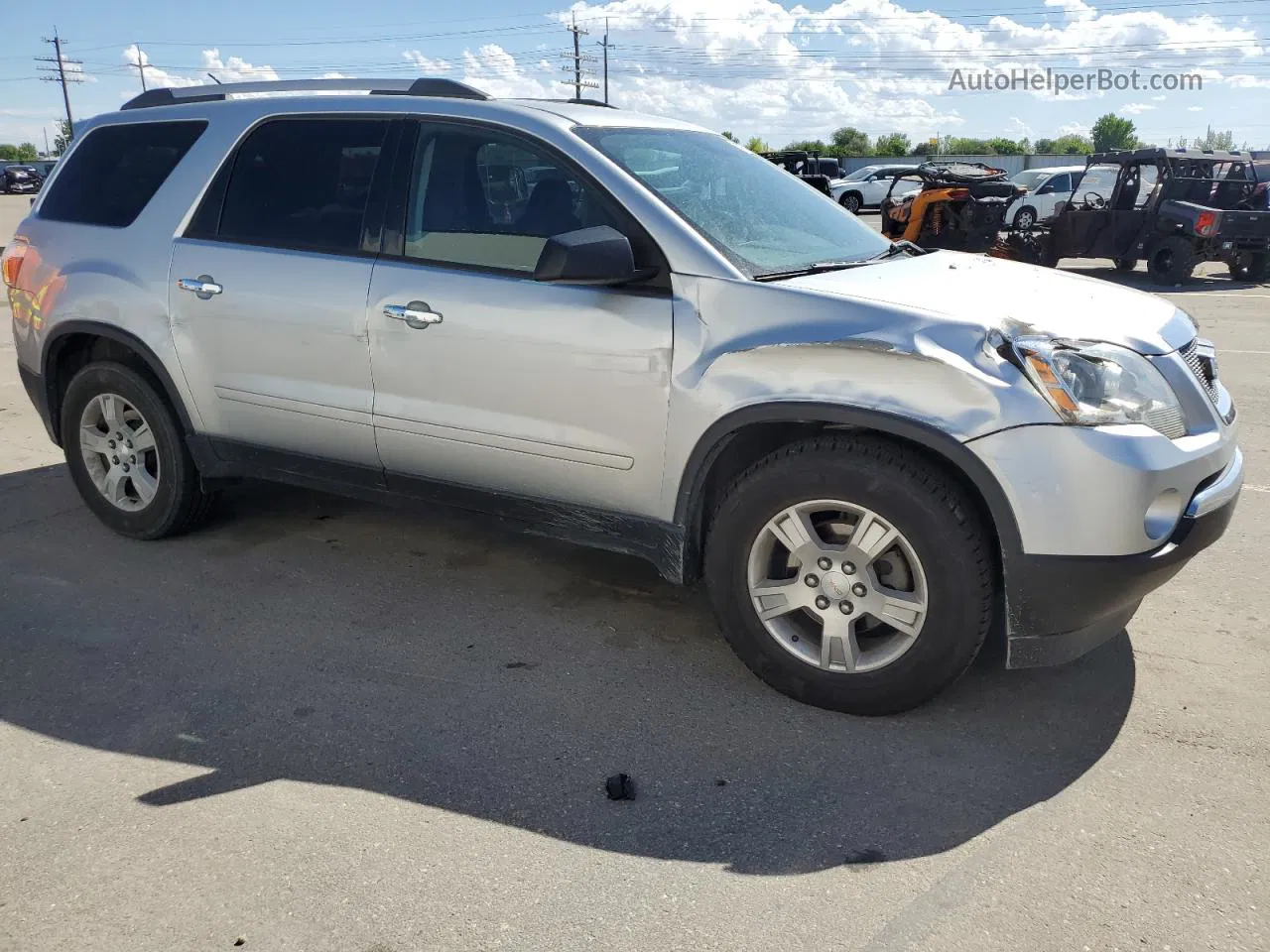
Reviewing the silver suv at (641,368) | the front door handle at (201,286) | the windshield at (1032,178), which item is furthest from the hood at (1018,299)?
the windshield at (1032,178)

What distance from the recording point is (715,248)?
3469 millimetres

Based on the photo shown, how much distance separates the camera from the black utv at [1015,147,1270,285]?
15188 mm

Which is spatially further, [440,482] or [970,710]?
[440,482]

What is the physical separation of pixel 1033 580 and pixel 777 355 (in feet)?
3.17

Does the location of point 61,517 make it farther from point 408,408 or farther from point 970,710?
point 970,710

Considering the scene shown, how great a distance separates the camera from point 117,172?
482 centimetres

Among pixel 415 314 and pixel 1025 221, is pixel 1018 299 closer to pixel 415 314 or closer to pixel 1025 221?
pixel 415 314

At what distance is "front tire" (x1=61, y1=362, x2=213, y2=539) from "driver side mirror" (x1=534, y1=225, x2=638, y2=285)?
2.25 m

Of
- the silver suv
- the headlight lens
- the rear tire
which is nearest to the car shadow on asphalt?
the silver suv

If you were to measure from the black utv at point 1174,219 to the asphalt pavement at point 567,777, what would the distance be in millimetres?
12623

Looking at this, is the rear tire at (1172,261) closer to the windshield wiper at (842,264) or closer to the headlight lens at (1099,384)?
the windshield wiper at (842,264)

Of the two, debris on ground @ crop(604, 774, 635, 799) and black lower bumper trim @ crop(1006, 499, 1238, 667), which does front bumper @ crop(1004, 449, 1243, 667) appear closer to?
black lower bumper trim @ crop(1006, 499, 1238, 667)

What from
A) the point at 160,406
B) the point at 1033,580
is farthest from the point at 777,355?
the point at 160,406

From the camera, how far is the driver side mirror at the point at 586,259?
3305 millimetres
